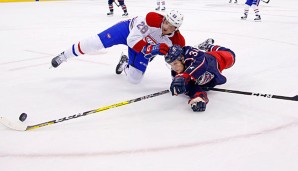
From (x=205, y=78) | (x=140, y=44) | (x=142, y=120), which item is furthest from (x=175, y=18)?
(x=142, y=120)

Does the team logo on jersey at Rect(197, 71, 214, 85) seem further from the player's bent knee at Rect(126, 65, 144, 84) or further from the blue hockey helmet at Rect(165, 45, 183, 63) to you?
the player's bent knee at Rect(126, 65, 144, 84)

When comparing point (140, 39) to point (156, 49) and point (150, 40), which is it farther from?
point (156, 49)

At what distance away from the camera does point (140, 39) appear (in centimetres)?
263

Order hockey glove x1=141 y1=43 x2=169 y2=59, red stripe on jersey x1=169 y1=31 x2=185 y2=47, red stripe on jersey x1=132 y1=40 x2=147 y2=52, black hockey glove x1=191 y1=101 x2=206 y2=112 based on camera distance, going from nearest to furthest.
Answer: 1. black hockey glove x1=191 y1=101 x2=206 y2=112
2. hockey glove x1=141 y1=43 x2=169 y2=59
3. red stripe on jersey x1=132 y1=40 x2=147 y2=52
4. red stripe on jersey x1=169 y1=31 x2=185 y2=47

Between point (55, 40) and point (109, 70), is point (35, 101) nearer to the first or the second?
point (109, 70)

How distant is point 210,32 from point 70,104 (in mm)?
3597

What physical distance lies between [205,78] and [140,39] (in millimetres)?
619

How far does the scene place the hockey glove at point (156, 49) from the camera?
2.40 m

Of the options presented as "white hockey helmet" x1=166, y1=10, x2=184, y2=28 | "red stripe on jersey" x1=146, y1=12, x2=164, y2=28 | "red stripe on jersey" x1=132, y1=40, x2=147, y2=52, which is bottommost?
"red stripe on jersey" x1=132, y1=40, x2=147, y2=52

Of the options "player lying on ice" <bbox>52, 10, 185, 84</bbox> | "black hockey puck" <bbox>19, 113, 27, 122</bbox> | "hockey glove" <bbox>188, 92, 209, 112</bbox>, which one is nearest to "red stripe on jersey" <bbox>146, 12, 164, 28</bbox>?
"player lying on ice" <bbox>52, 10, 185, 84</bbox>

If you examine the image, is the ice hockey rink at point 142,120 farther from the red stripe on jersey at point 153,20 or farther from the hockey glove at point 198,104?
the red stripe on jersey at point 153,20

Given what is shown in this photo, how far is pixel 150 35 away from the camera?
2699 mm

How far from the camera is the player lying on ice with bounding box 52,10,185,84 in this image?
248cm

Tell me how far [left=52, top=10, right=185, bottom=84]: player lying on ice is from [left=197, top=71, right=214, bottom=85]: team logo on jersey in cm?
32
